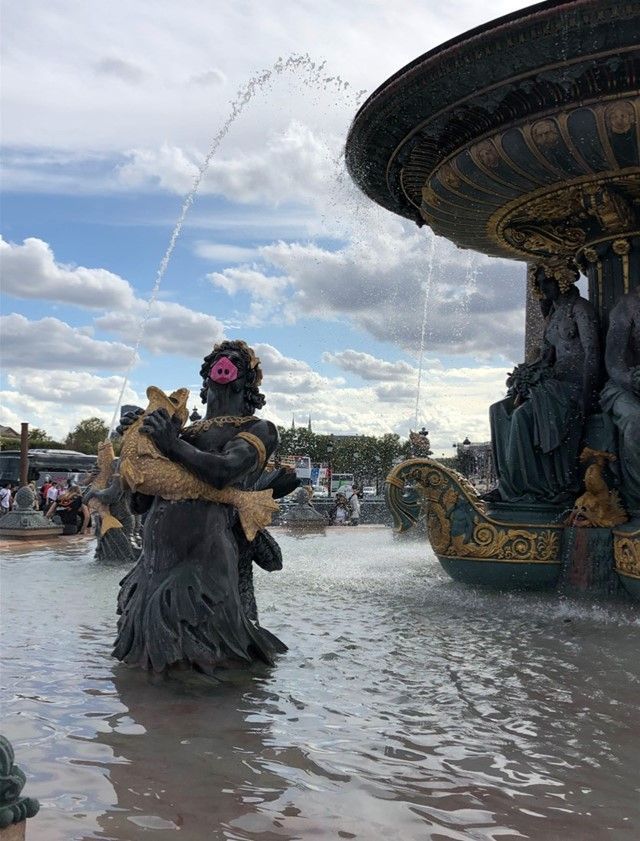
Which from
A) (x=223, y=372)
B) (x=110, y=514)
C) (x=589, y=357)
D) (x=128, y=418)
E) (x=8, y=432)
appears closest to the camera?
(x=128, y=418)

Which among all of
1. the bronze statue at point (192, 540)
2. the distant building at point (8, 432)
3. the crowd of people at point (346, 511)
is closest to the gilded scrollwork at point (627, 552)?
the bronze statue at point (192, 540)

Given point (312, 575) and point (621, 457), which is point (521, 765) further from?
point (312, 575)

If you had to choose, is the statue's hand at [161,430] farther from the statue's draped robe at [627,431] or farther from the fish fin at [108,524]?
the fish fin at [108,524]

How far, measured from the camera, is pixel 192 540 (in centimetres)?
427

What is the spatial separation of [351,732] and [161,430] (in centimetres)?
165

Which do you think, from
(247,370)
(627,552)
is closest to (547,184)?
(627,552)

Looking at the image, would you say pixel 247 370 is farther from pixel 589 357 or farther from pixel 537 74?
pixel 589 357

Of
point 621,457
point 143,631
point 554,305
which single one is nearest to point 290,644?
point 143,631

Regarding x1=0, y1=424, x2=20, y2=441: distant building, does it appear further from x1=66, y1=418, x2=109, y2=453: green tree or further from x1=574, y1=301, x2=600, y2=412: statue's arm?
x1=574, y1=301, x2=600, y2=412: statue's arm

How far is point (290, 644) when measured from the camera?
16.7ft

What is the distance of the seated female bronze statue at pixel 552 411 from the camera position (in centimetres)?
726

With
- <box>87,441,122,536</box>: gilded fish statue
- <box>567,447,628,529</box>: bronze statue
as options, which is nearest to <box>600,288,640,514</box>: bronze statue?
<box>567,447,628,529</box>: bronze statue

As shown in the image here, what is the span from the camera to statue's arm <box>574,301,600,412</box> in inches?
291

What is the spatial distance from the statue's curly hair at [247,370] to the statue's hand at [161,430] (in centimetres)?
67
